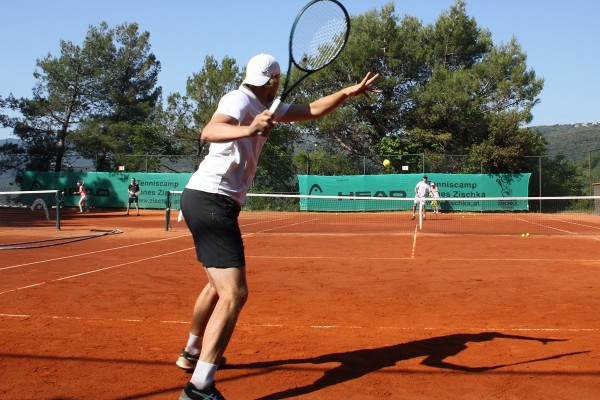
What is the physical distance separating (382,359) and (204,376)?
157 cm

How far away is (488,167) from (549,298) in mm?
25222

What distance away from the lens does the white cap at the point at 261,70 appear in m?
3.84

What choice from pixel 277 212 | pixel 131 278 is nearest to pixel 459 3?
pixel 277 212

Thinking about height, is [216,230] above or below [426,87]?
below

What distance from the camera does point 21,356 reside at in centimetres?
474

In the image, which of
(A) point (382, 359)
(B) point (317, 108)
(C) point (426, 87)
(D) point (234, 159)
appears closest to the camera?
(D) point (234, 159)

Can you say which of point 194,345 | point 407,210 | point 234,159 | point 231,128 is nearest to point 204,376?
point 194,345

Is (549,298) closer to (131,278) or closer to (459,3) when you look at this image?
(131,278)

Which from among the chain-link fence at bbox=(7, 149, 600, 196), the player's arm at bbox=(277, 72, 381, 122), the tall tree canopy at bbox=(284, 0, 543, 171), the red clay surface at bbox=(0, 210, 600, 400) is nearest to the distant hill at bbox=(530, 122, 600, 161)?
the tall tree canopy at bbox=(284, 0, 543, 171)

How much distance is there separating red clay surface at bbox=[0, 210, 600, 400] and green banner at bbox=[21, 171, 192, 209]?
2105cm

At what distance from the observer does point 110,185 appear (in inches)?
1309

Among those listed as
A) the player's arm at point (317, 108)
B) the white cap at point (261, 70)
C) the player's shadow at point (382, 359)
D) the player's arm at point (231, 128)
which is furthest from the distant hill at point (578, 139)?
the player's arm at point (231, 128)

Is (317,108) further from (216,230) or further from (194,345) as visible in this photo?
(194,345)

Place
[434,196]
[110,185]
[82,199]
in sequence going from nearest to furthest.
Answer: [434,196]
[82,199]
[110,185]
